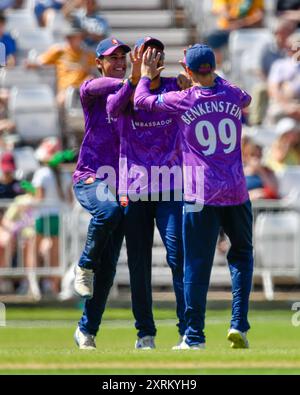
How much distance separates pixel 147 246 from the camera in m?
11.9

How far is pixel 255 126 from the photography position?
67.3ft

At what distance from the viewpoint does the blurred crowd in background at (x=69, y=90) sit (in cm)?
1842

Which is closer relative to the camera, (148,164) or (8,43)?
(148,164)

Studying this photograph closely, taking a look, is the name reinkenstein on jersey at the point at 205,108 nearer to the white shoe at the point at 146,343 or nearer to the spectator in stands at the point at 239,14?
the white shoe at the point at 146,343

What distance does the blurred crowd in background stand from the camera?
18.4m

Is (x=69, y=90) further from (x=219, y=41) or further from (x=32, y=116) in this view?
(x=219, y=41)

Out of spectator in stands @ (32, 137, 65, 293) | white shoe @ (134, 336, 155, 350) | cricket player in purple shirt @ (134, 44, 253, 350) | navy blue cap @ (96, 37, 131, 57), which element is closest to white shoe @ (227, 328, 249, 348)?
cricket player in purple shirt @ (134, 44, 253, 350)

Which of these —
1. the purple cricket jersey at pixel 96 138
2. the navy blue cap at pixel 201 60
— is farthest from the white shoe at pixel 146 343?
the navy blue cap at pixel 201 60

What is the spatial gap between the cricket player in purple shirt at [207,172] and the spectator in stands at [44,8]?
11.7 m

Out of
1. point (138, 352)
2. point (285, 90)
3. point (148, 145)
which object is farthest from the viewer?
point (285, 90)

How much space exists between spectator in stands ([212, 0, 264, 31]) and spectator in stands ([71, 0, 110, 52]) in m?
1.81

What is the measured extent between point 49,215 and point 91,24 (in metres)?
4.76

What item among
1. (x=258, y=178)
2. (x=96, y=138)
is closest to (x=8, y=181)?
(x=258, y=178)
